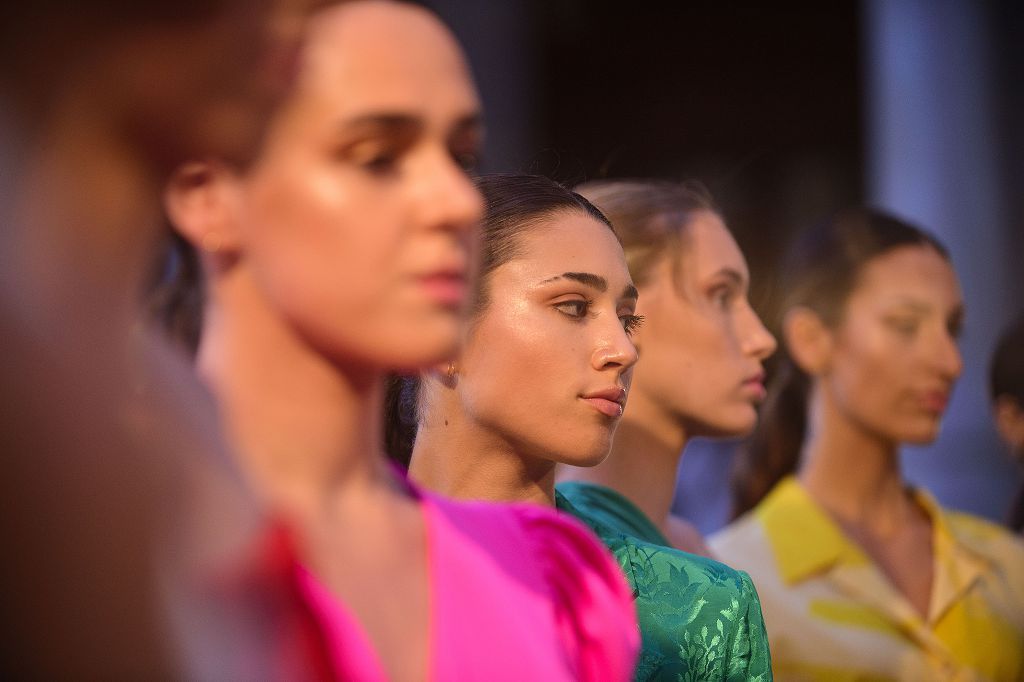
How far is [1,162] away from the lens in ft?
2.53

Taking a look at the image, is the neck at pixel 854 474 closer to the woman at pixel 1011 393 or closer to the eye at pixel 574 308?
the woman at pixel 1011 393

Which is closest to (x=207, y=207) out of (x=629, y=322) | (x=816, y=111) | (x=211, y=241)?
(x=211, y=241)

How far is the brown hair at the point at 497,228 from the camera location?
1631mm

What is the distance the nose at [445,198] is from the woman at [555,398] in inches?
19.5

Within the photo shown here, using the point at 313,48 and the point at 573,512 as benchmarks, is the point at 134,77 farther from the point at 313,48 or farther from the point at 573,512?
the point at 573,512

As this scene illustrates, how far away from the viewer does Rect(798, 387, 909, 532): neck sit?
2.81 m

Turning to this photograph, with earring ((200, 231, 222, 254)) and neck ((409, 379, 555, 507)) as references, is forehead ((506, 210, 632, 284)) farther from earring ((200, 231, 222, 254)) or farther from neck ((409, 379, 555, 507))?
earring ((200, 231, 222, 254))

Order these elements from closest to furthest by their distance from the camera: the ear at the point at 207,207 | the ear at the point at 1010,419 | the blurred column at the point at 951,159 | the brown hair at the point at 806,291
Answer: the ear at the point at 207,207, the brown hair at the point at 806,291, the ear at the point at 1010,419, the blurred column at the point at 951,159

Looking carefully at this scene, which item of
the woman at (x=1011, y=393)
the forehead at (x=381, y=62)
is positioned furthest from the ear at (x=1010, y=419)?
the forehead at (x=381, y=62)

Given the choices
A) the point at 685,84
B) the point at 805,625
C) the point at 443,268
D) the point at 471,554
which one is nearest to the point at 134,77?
the point at 443,268

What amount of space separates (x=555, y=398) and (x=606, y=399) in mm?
62

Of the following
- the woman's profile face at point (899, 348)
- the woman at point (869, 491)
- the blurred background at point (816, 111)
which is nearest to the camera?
the woman at point (869, 491)

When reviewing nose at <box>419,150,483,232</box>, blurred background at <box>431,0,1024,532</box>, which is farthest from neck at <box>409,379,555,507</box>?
blurred background at <box>431,0,1024,532</box>

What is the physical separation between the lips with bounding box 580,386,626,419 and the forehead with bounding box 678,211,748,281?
62 centimetres
